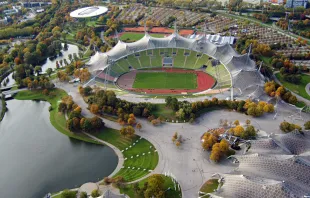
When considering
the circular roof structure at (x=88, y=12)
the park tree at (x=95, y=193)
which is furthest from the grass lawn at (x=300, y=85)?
the circular roof structure at (x=88, y=12)

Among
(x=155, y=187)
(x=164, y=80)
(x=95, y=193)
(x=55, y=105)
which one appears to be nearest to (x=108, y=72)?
(x=164, y=80)

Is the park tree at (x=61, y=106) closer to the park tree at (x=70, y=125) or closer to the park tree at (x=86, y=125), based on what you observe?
the park tree at (x=70, y=125)

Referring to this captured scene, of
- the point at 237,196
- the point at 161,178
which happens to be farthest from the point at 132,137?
the point at 237,196

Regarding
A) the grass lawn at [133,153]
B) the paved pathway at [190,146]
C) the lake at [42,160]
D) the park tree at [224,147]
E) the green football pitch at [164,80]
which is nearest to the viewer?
the paved pathway at [190,146]

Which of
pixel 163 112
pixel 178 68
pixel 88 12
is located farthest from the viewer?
pixel 88 12

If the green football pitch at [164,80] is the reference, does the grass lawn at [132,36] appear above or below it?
above

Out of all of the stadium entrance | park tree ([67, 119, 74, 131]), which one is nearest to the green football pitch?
the stadium entrance

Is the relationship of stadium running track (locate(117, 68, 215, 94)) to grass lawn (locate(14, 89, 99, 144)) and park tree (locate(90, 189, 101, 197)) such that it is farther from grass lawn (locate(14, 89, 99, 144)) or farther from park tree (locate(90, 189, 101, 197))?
park tree (locate(90, 189, 101, 197))

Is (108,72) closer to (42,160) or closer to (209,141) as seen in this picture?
(42,160)
